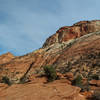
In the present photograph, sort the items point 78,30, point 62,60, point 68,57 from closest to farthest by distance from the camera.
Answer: point 68,57 → point 62,60 → point 78,30

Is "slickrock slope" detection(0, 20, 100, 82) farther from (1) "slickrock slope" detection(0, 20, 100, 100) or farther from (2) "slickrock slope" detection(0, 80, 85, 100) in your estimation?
(2) "slickrock slope" detection(0, 80, 85, 100)

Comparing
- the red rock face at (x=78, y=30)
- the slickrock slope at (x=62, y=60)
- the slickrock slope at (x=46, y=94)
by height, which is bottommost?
the slickrock slope at (x=46, y=94)

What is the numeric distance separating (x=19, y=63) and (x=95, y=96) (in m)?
38.4

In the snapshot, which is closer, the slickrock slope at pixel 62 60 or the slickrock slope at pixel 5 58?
the slickrock slope at pixel 62 60

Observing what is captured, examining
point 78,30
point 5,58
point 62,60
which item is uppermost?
point 78,30

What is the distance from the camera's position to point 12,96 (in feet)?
33.4

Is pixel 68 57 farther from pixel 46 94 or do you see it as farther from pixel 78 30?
pixel 78 30

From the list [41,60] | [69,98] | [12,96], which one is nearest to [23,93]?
Answer: [12,96]

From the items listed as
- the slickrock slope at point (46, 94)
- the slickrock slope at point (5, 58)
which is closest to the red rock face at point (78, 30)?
the slickrock slope at point (5, 58)

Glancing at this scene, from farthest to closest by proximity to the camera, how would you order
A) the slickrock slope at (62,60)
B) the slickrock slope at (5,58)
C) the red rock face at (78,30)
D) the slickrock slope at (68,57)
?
the slickrock slope at (5,58)
the red rock face at (78,30)
the slickrock slope at (68,57)
the slickrock slope at (62,60)

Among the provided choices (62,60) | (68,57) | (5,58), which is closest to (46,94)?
(68,57)

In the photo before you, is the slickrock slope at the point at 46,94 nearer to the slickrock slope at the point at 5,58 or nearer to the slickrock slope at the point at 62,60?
the slickrock slope at the point at 62,60

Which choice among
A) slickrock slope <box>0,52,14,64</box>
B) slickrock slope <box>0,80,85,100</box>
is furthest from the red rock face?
slickrock slope <box>0,80,85,100</box>

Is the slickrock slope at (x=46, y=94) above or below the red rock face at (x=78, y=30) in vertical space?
below
